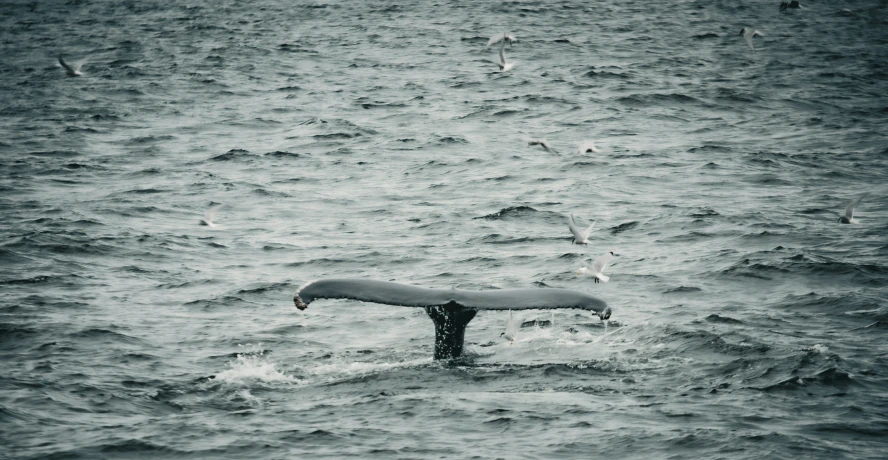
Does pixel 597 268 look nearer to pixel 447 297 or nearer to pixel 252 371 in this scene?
pixel 447 297

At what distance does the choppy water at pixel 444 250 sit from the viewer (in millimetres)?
10984

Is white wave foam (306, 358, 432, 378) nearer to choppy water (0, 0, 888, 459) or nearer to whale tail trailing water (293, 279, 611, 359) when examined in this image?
choppy water (0, 0, 888, 459)

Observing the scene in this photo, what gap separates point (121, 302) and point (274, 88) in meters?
24.3

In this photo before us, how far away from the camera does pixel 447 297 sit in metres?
11.8

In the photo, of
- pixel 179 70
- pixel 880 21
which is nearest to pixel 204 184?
pixel 179 70

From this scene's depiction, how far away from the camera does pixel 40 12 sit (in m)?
63.8

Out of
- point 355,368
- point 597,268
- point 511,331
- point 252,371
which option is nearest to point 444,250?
point 597,268

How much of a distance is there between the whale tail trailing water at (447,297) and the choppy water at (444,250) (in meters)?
0.95

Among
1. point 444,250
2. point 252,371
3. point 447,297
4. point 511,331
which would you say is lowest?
point 444,250

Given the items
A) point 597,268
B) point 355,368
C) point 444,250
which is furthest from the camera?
point 444,250

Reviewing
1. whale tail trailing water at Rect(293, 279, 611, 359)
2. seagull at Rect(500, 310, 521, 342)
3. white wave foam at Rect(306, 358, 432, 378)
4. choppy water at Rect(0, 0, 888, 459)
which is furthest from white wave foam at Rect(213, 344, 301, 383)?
seagull at Rect(500, 310, 521, 342)

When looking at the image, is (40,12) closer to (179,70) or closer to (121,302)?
(179,70)

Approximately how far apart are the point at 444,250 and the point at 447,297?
7.28 metres

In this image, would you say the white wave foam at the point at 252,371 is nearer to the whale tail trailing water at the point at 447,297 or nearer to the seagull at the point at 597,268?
the whale tail trailing water at the point at 447,297
